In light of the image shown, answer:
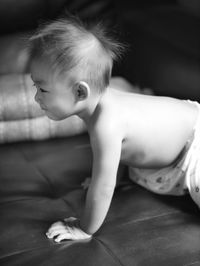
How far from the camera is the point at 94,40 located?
0.91 meters

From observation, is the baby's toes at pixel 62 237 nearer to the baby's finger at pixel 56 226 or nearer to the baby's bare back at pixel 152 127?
the baby's finger at pixel 56 226

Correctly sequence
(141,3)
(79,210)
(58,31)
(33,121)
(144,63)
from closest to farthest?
(58,31) < (79,210) < (33,121) < (144,63) < (141,3)

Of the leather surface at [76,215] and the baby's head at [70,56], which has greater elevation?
the baby's head at [70,56]

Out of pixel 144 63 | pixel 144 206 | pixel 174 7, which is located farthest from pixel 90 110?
pixel 174 7

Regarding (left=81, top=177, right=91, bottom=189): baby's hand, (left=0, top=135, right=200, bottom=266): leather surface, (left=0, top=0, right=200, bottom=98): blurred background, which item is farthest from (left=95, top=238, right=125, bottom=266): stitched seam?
(left=0, top=0, right=200, bottom=98): blurred background

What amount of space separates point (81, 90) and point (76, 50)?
78 millimetres

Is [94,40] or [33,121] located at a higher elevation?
[94,40]

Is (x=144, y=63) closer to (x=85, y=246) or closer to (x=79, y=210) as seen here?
(x=79, y=210)

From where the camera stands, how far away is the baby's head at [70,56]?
0.88 meters

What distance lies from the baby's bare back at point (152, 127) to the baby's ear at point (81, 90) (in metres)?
0.10

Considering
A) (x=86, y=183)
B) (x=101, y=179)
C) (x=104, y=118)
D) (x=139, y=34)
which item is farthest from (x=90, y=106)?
(x=139, y=34)

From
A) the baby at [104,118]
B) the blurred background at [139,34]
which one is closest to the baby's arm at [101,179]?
the baby at [104,118]

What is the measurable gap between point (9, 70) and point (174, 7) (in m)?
0.58

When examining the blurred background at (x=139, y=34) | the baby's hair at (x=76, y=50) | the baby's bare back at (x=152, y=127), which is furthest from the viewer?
the blurred background at (x=139, y=34)
